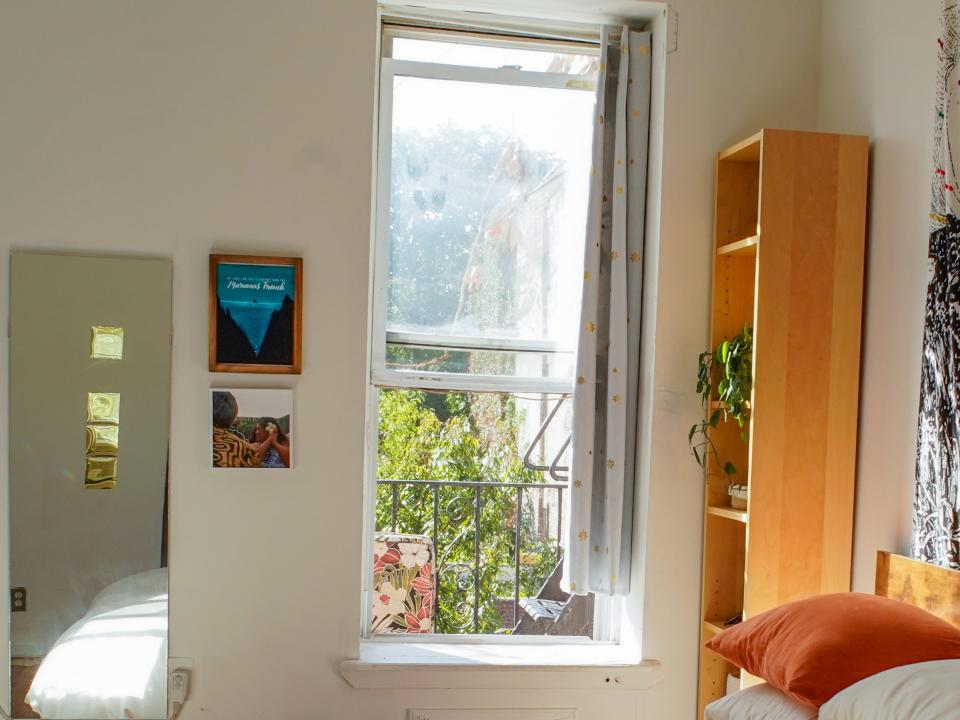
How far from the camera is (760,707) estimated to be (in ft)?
5.93

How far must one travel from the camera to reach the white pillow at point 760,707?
1.71 metres

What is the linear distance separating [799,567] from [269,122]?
1.92m

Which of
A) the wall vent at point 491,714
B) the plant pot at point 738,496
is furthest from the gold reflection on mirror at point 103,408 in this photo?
the plant pot at point 738,496

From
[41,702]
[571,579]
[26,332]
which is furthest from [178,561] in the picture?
[571,579]

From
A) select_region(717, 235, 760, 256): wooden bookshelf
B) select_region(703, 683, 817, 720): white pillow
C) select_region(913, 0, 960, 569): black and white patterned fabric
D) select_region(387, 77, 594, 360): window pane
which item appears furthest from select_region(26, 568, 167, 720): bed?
select_region(913, 0, 960, 569): black and white patterned fabric

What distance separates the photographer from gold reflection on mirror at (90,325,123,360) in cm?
241

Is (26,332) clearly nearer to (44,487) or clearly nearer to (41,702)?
(44,487)

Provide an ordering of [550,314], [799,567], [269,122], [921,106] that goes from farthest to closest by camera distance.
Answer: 1. [550,314]
2. [269,122]
3. [799,567]
4. [921,106]

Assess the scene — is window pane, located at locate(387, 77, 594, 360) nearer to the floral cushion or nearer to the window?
the window

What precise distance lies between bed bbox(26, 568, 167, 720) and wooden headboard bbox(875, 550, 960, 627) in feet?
6.26

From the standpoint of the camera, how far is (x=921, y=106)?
85.3 inches

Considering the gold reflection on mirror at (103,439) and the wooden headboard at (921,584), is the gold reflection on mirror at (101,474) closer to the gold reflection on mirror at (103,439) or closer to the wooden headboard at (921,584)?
the gold reflection on mirror at (103,439)

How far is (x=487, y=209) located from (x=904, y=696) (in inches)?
70.1

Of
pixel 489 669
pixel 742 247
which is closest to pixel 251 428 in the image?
pixel 489 669
